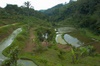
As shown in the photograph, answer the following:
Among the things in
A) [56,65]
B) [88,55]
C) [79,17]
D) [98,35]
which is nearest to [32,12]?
[79,17]

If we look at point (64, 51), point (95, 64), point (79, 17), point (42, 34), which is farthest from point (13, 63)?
point (79, 17)

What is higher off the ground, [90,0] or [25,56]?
[90,0]

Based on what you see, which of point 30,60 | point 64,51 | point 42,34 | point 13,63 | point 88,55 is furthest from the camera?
point 42,34

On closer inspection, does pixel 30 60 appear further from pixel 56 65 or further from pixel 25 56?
pixel 56 65

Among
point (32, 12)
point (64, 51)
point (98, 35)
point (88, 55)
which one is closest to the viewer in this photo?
point (88, 55)

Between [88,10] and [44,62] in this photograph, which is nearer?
[44,62]

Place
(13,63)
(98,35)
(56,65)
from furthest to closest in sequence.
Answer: (98,35) → (56,65) → (13,63)

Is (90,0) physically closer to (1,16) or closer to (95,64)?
(1,16)

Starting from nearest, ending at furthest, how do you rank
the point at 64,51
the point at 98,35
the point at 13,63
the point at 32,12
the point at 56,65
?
the point at 13,63 < the point at 56,65 < the point at 64,51 < the point at 98,35 < the point at 32,12

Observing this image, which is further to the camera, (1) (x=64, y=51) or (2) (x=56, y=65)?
(1) (x=64, y=51)
